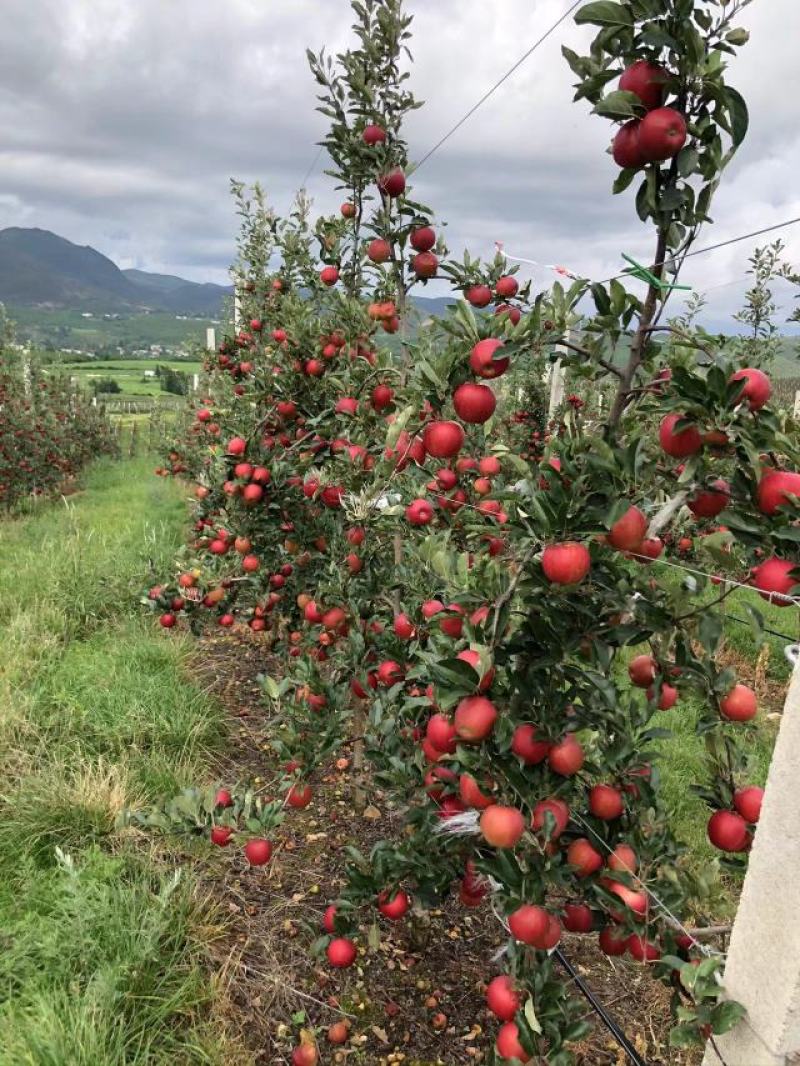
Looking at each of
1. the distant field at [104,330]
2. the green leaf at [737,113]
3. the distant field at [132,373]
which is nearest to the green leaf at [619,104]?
the green leaf at [737,113]

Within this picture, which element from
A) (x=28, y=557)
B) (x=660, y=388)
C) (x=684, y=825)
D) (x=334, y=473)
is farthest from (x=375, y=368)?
(x=28, y=557)

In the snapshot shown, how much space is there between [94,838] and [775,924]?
108 inches

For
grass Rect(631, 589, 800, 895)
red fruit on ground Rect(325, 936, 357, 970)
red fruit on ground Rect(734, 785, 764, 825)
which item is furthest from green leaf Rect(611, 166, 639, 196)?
red fruit on ground Rect(325, 936, 357, 970)

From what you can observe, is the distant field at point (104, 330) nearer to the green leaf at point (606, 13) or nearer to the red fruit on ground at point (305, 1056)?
the red fruit on ground at point (305, 1056)

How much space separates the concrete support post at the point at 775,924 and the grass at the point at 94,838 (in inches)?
65.0

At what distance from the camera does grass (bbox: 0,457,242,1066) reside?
208 cm

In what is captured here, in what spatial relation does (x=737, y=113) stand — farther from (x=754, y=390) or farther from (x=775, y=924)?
(x=775, y=924)

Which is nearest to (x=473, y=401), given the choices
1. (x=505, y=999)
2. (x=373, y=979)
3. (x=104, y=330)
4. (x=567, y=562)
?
(x=567, y=562)

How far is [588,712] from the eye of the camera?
146 centimetres

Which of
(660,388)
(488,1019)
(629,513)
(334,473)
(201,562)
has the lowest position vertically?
(488,1019)

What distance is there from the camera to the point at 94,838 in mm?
2928

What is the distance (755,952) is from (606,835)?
1.30 ft

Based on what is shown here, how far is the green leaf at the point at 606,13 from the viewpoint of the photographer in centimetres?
107

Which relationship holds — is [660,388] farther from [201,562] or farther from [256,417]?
[201,562]
